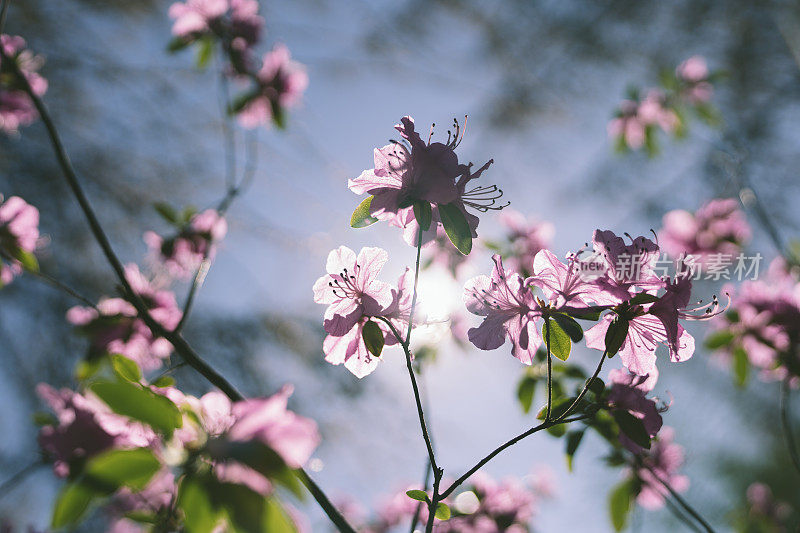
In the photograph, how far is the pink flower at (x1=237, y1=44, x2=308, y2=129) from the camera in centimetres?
140

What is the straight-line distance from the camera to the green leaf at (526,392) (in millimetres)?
909

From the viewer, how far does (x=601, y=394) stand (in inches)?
24.4

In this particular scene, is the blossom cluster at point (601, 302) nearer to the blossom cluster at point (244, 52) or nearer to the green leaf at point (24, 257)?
the green leaf at point (24, 257)

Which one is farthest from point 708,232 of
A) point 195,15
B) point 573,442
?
point 195,15

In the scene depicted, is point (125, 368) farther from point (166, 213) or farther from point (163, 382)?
point (166, 213)

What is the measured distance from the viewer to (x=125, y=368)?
0.56 m

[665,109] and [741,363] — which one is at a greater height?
[665,109]

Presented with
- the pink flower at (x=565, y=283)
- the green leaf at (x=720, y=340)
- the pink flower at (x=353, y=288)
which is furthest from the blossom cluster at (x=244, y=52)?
the green leaf at (x=720, y=340)

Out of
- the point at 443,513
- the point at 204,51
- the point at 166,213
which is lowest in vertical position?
the point at 443,513

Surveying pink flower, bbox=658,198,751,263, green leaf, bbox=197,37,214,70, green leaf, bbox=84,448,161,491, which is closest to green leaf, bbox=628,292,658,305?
green leaf, bbox=84,448,161,491

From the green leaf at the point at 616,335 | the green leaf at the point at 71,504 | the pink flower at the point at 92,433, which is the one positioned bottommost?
the green leaf at the point at 71,504

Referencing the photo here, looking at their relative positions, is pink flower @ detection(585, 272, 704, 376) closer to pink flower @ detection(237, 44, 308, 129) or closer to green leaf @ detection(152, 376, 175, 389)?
green leaf @ detection(152, 376, 175, 389)

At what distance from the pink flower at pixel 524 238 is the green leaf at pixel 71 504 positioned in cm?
95

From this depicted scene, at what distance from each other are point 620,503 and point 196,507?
0.88 m
